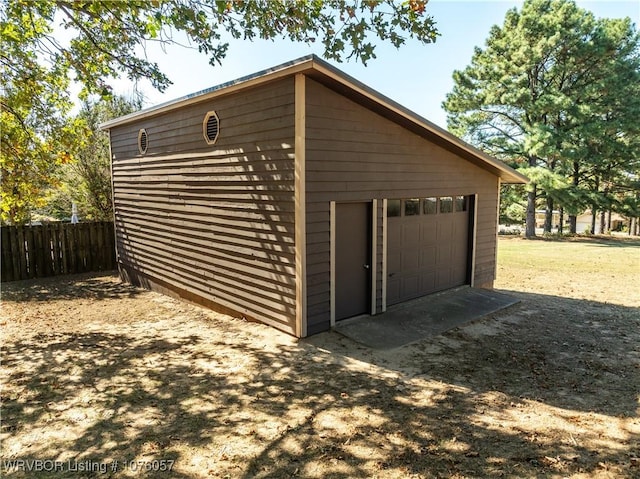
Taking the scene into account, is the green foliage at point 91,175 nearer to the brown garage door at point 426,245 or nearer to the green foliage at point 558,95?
the brown garage door at point 426,245

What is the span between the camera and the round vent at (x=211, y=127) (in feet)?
23.9

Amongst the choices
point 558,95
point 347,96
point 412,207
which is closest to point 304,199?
point 347,96

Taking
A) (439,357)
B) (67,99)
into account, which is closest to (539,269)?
(439,357)

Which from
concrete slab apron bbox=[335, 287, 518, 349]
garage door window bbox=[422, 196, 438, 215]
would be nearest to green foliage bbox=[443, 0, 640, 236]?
garage door window bbox=[422, 196, 438, 215]

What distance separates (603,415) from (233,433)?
3721mm

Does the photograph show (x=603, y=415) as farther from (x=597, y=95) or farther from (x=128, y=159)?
(x=597, y=95)

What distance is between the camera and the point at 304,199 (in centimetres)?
599

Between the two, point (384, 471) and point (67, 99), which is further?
point (67, 99)

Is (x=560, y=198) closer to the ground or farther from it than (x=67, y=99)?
closer to the ground

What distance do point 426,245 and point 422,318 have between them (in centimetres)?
179

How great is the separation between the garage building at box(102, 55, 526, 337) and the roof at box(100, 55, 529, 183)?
0.03 metres

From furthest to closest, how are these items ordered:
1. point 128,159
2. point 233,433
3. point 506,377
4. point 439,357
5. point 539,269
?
point 539,269 < point 128,159 < point 439,357 < point 506,377 < point 233,433

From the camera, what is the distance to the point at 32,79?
28.5 ft

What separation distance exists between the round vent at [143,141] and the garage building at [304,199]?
0.06 m
